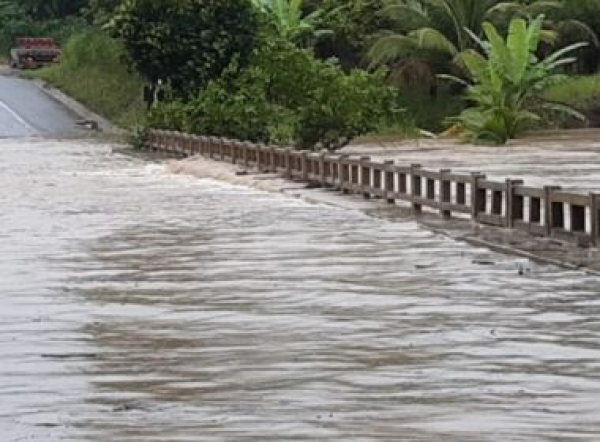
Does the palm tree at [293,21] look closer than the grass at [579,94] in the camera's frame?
Yes

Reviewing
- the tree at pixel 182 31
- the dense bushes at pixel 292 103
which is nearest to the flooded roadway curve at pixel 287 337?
the dense bushes at pixel 292 103

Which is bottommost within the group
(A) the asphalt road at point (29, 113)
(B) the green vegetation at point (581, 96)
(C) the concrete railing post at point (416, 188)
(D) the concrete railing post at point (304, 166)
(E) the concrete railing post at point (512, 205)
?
(A) the asphalt road at point (29, 113)

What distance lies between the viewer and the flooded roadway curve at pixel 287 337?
453 inches

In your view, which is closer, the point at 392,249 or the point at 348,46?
the point at 392,249

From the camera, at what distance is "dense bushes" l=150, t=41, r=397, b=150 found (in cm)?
4341

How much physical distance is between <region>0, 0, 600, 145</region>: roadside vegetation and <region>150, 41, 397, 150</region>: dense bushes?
0.13ft

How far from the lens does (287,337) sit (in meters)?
15.2

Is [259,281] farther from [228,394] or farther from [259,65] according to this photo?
[259,65]

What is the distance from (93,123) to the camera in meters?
65.4

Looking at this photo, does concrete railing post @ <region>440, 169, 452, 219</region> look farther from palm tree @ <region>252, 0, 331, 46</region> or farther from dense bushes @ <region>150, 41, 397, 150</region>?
palm tree @ <region>252, 0, 331, 46</region>

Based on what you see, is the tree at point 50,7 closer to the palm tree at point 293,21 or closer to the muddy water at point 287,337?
the palm tree at point 293,21

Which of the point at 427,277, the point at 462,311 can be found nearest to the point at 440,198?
the point at 427,277

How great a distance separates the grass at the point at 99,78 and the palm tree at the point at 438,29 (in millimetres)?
9433

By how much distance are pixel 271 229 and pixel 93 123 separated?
4032cm
